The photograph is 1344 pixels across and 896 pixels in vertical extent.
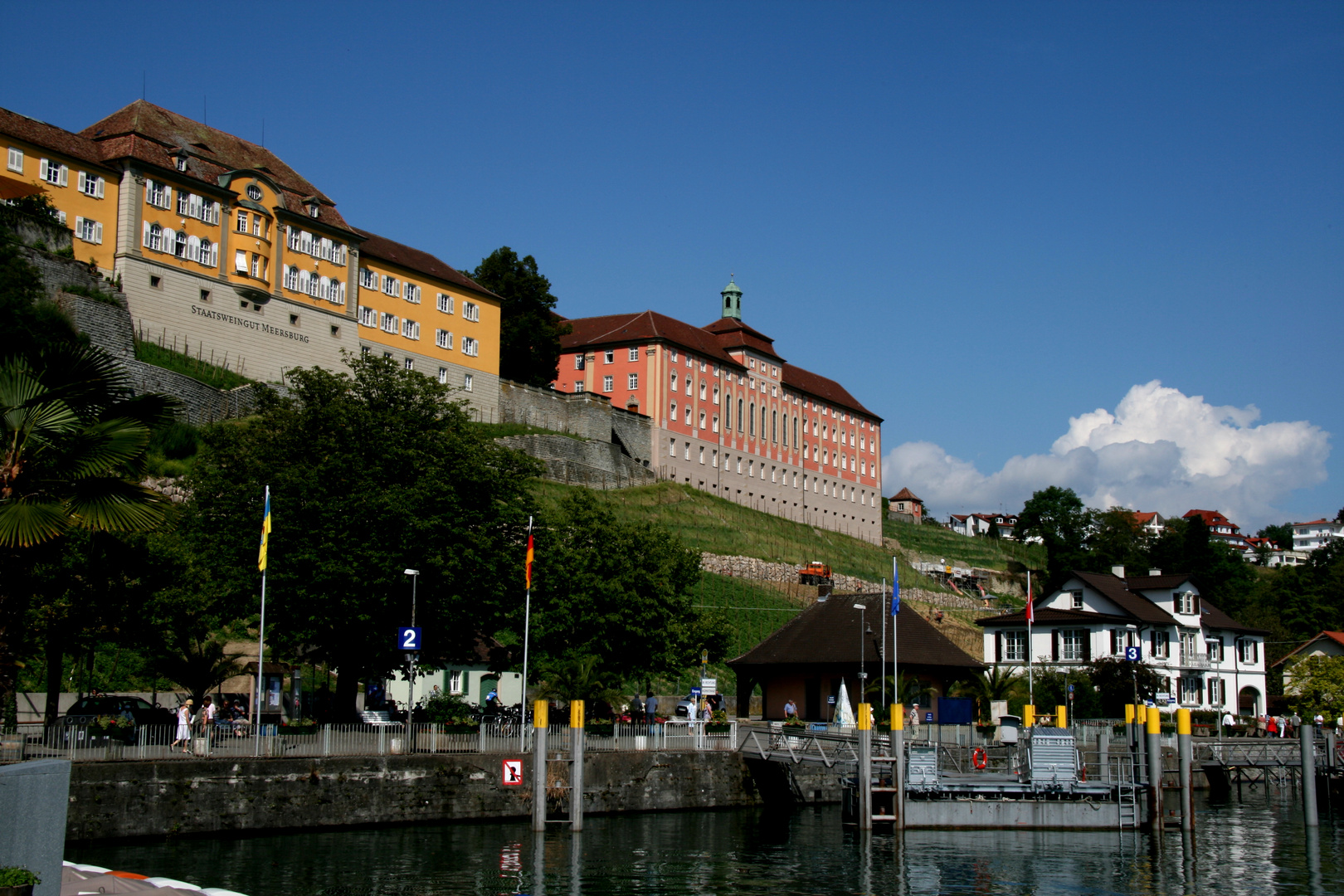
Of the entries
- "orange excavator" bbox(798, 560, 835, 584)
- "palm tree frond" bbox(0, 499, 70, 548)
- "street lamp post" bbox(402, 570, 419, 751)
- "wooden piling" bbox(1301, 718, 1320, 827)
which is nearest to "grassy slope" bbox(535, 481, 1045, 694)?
"orange excavator" bbox(798, 560, 835, 584)

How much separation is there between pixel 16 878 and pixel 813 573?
84857mm

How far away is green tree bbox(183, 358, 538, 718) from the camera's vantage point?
41156 millimetres

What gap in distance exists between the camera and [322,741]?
35000mm

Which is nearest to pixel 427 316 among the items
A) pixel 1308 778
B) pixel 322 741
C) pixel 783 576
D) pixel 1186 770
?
pixel 783 576

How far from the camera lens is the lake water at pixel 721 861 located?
28.1 metres

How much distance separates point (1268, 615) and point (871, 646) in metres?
63.3

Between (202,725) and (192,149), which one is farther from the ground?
(192,149)

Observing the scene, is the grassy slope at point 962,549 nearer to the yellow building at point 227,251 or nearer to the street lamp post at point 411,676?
the yellow building at point 227,251

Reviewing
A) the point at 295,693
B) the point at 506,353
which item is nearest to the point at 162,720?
the point at 295,693

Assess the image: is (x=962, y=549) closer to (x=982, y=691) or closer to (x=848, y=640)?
(x=982, y=691)

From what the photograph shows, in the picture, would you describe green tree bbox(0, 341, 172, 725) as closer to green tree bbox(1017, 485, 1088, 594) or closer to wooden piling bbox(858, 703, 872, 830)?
wooden piling bbox(858, 703, 872, 830)

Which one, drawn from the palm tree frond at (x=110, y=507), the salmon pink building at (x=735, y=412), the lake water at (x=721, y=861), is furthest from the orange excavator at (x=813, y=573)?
the palm tree frond at (x=110, y=507)

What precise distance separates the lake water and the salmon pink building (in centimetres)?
7895

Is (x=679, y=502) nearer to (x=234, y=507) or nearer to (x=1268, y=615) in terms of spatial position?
(x=1268, y=615)
